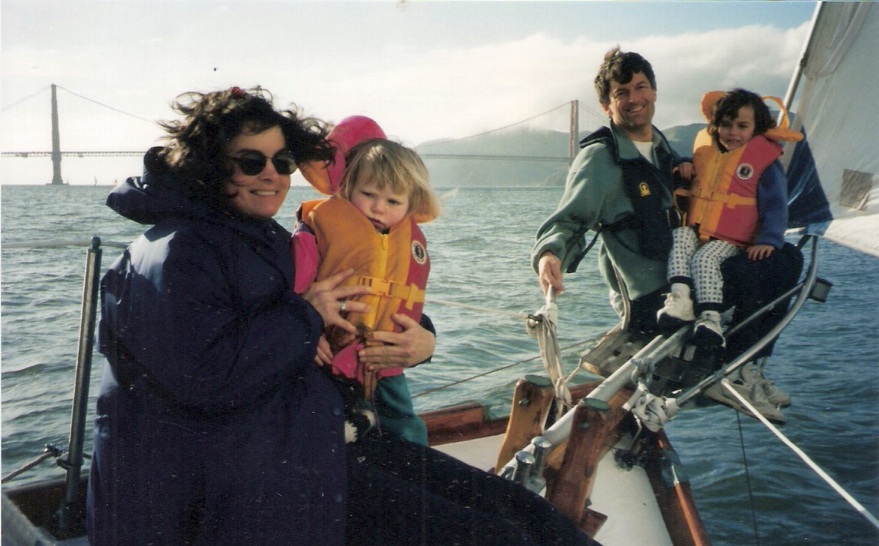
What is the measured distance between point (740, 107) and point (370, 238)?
1869 mm

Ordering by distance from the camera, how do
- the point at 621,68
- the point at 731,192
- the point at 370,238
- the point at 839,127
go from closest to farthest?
the point at 370,238 < the point at 621,68 < the point at 731,192 < the point at 839,127

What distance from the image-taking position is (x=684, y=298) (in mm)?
2455

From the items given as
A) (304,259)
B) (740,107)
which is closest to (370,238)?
(304,259)

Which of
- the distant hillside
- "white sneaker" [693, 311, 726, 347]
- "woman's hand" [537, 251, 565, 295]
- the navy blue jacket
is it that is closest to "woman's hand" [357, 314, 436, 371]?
the navy blue jacket

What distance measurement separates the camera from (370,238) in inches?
61.4

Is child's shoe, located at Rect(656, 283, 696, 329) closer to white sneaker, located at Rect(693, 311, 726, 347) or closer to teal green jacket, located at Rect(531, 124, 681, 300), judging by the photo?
white sneaker, located at Rect(693, 311, 726, 347)

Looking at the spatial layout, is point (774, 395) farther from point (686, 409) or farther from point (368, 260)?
point (368, 260)

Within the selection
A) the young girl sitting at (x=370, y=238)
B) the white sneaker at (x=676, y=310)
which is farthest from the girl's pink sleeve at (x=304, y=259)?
the white sneaker at (x=676, y=310)

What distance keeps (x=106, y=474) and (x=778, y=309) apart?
2.37 metres

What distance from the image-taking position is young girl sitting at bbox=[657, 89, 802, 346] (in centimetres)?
248

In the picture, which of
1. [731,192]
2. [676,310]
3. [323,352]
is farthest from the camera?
[731,192]

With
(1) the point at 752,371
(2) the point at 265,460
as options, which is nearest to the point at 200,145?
(2) the point at 265,460

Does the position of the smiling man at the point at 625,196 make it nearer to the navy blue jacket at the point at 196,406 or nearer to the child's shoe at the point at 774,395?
the child's shoe at the point at 774,395

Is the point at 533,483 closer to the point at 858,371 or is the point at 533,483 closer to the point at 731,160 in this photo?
the point at 731,160
